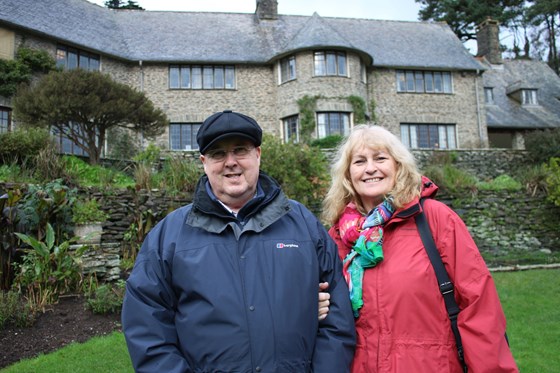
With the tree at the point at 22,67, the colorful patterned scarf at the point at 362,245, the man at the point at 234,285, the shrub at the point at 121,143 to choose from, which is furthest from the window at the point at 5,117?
the colorful patterned scarf at the point at 362,245

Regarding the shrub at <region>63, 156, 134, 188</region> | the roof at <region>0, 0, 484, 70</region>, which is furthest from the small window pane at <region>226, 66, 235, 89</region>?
the shrub at <region>63, 156, 134, 188</region>

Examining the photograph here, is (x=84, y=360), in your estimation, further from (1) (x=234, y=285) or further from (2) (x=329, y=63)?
A: (2) (x=329, y=63)

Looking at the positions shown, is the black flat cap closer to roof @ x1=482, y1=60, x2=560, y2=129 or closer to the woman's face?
the woman's face

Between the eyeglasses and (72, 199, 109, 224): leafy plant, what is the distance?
7.74m

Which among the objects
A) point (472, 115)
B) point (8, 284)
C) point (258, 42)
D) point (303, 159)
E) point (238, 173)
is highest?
point (258, 42)

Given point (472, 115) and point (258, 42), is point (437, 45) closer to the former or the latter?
point (472, 115)

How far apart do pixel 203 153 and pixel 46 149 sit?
1057 centimetres

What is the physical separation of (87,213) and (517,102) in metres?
26.6

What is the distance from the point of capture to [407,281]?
227cm

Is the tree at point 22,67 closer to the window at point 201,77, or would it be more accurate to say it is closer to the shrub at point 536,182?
the window at point 201,77

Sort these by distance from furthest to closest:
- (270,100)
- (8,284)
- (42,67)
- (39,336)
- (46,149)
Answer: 1. (270,100)
2. (42,67)
3. (46,149)
4. (8,284)
5. (39,336)

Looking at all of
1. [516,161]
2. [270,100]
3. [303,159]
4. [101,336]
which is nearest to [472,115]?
[516,161]

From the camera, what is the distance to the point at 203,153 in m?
2.47

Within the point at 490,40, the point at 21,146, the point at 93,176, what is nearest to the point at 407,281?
the point at 21,146
